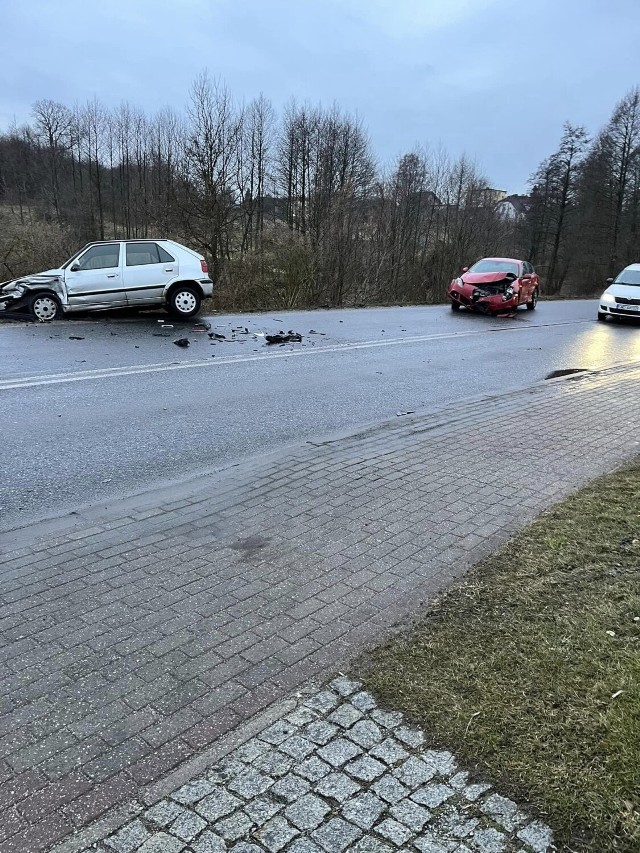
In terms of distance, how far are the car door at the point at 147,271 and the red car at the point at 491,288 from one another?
10152mm

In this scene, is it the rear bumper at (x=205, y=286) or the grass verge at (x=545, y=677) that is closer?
the grass verge at (x=545, y=677)

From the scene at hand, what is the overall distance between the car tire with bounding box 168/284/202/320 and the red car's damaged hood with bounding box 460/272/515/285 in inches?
390

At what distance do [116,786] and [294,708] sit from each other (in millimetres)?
703

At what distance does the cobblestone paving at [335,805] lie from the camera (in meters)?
1.88

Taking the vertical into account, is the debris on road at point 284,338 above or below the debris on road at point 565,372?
above

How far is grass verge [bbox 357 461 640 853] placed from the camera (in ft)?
6.60

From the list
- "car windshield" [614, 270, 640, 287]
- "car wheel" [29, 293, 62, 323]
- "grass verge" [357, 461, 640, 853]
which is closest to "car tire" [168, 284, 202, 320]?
"car wheel" [29, 293, 62, 323]

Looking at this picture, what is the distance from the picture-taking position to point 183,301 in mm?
15062

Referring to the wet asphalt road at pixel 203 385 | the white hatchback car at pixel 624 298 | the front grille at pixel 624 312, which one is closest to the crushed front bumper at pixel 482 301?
the white hatchback car at pixel 624 298

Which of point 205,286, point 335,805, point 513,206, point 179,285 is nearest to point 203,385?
point 335,805

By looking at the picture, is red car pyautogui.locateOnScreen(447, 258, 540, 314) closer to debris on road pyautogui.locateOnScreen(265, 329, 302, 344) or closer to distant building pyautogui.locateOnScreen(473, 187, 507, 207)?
debris on road pyautogui.locateOnScreen(265, 329, 302, 344)

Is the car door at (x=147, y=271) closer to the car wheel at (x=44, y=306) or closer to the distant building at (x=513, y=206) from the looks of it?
the car wheel at (x=44, y=306)

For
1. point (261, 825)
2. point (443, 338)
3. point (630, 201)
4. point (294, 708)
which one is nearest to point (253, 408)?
point (294, 708)

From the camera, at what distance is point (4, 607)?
321cm
